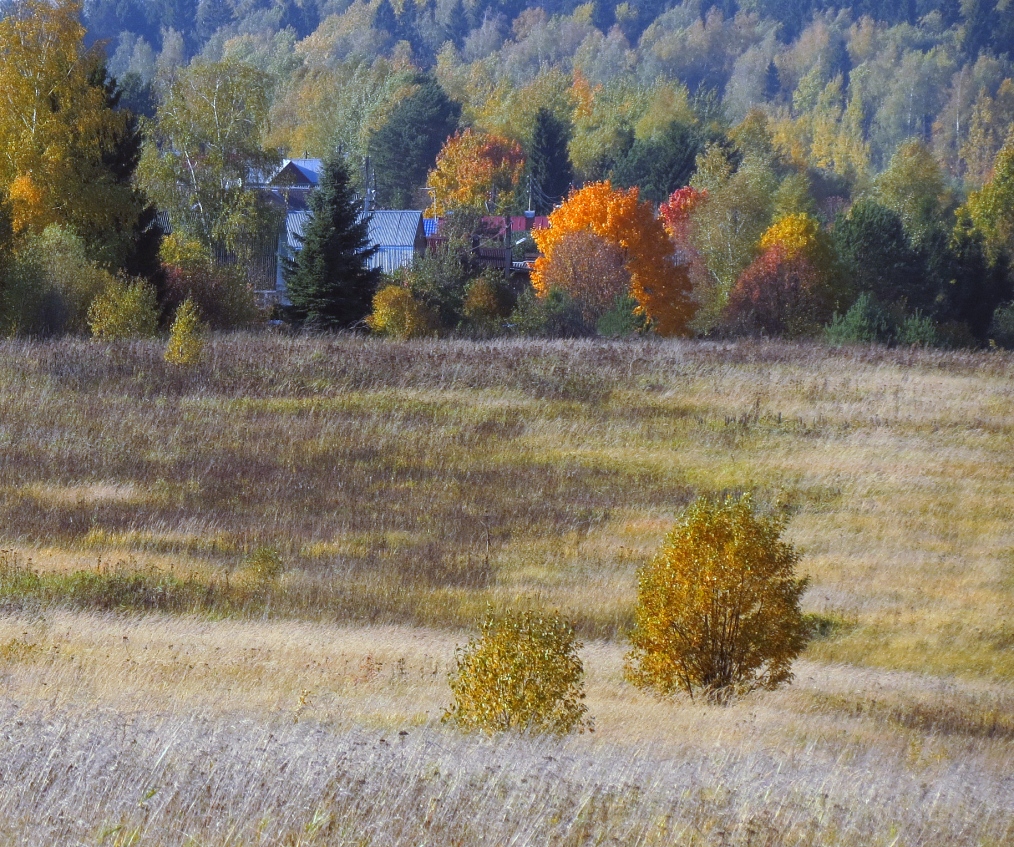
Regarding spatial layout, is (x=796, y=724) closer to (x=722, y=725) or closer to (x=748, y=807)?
(x=722, y=725)

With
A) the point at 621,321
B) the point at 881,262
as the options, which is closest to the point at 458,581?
the point at 621,321

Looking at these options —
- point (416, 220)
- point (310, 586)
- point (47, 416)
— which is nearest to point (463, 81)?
point (416, 220)

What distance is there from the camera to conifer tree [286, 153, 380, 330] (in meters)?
39.6

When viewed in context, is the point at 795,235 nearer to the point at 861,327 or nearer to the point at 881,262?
the point at 881,262

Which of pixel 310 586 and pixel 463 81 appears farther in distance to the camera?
pixel 463 81

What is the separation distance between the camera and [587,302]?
48.9 meters

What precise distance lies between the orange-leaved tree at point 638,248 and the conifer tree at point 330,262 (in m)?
14.1

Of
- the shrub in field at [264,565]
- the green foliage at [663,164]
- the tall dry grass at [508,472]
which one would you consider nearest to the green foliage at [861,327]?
the tall dry grass at [508,472]

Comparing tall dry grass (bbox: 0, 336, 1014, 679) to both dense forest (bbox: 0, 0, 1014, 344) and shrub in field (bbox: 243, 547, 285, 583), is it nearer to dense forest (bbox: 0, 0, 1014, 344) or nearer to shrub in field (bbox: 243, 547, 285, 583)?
shrub in field (bbox: 243, 547, 285, 583)

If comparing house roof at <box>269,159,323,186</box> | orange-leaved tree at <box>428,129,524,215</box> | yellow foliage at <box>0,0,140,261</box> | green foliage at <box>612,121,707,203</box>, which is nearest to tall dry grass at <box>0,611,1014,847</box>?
yellow foliage at <box>0,0,140,261</box>

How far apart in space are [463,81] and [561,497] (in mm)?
126424

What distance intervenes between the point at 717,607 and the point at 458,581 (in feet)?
22.7

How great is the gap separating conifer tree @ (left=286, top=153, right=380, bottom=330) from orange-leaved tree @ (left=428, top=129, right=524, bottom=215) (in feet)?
146

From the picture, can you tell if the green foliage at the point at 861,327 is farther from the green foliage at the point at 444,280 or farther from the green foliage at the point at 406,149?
the green foliage at the point at 406,149
